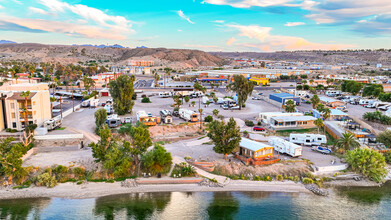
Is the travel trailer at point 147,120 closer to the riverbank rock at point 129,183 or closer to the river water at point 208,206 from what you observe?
the riverbank rock at point 129,183

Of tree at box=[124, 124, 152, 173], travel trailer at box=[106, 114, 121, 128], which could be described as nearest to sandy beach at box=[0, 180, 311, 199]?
tree at box=[124, 124, 152, 173]

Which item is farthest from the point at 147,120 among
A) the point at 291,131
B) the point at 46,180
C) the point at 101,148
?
the point at 291,131

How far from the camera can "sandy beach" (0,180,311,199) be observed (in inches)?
882

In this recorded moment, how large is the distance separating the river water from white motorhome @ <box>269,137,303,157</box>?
5822 mm

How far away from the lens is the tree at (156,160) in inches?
974

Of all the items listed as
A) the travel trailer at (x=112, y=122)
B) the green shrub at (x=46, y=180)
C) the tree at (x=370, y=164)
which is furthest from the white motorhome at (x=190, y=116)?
the tree at (x=370, y=164)

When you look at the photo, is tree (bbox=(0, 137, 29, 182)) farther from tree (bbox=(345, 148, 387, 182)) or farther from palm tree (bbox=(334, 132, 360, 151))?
palm tree (bbox=(334, 132, 360, 151))

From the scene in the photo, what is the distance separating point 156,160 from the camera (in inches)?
984

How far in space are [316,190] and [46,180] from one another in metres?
23.0

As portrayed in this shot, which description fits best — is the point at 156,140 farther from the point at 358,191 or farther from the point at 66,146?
the point at 358,191

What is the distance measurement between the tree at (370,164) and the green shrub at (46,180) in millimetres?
27073

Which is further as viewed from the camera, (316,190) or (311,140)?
(311,140)

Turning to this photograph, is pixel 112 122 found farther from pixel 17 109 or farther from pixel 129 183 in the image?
pixel 129 183

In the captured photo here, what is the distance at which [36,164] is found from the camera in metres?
26.3
